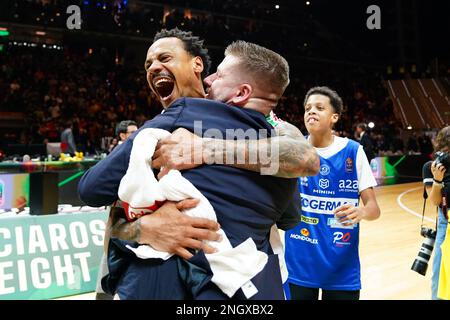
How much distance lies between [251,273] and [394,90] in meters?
26.0

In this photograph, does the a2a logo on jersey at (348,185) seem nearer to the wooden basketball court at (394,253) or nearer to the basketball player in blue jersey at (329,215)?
the basketball player in blue jersey at (329,215)

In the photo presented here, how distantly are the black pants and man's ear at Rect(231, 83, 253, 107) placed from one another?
1.56 metres

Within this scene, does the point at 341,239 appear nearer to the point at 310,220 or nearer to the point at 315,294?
the point at 310,220

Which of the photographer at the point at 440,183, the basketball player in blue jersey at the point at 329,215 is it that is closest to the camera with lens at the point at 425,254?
the photographer at the point at 440,183

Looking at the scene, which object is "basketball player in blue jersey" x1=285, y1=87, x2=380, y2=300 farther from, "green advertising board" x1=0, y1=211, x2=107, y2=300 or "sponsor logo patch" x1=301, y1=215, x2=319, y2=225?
"green advertising board" x1=0, y1=211, x2=107, y2=300

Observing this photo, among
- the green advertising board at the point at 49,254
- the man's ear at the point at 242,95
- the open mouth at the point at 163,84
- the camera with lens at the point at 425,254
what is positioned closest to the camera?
the man's ear at the point at 242,95

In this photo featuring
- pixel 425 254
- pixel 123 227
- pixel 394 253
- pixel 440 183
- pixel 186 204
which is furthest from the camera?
pixel 394 253

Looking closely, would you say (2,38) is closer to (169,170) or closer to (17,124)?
(17,124)

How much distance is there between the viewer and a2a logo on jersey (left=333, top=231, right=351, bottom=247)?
8.73 ft

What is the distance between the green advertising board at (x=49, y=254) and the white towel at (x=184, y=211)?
10.7 ft

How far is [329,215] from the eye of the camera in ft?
8.82

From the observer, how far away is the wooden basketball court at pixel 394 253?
14.9 ft

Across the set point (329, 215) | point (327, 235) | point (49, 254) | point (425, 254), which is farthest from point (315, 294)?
point (49, 254)

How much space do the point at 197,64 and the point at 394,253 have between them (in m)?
5.00
